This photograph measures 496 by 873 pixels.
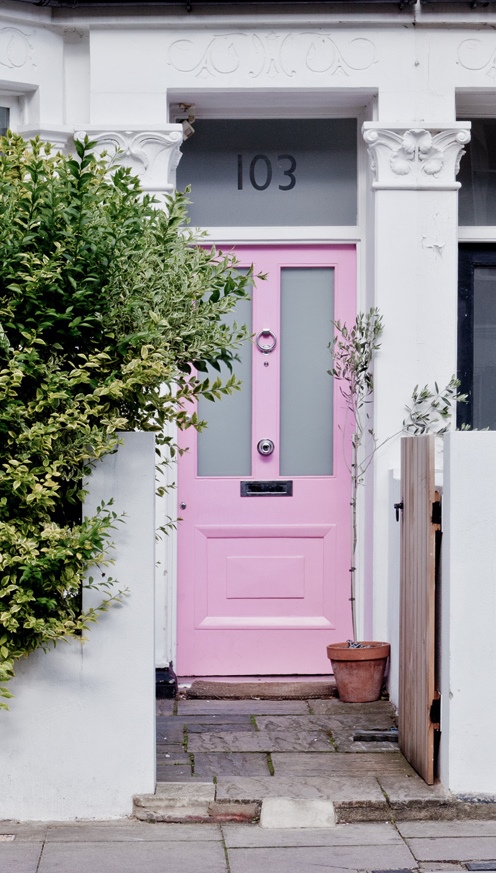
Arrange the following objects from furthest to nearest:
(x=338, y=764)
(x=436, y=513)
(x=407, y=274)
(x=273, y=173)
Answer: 1. (x=273, y=173)
2. (x=407, y=274)
3. (x=338, y=764)
4. (x=436, y=513)

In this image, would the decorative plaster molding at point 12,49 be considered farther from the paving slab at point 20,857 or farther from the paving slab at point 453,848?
the paving slab at point 453,848

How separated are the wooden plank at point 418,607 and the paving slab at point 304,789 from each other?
0.93 ft

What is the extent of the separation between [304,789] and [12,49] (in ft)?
14.9

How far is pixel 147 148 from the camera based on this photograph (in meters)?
6.65

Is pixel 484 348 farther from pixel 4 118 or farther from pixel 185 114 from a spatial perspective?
pixel 4 118

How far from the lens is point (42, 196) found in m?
4.39

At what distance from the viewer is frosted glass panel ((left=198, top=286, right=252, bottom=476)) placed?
7004mm

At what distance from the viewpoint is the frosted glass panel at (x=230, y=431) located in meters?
7.00

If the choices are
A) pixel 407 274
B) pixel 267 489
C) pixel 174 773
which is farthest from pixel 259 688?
pixel 407 274

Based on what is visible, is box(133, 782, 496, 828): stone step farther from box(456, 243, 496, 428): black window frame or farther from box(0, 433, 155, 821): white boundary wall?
box(456, 243, 496, 428): black window frame

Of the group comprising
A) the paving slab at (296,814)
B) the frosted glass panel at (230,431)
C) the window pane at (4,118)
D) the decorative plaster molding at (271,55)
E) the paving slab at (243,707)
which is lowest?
the paving slab at (296,814)

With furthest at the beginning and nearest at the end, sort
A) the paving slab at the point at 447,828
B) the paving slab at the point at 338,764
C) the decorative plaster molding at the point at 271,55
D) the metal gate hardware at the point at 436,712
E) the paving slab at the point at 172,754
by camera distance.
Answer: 1. the decorative plaster molding at the point at 271,55
2. the paving slab at the point at 172,754
3. the paving slab at the point at 338,764
4. the metal gate hardware at the point at 436,712
5. the paving slab at the point at 447,828

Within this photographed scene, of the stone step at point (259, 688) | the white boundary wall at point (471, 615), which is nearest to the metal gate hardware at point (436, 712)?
the white boundary wall at point (471, 615)

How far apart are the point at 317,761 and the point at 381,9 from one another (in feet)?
14.0
